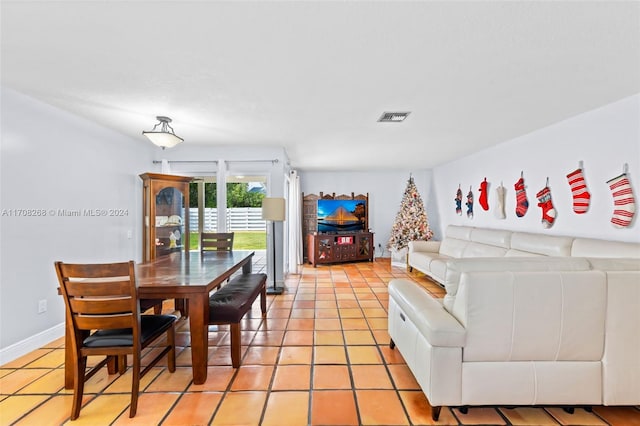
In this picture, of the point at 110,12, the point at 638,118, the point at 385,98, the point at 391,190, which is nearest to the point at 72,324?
the point at 110,12

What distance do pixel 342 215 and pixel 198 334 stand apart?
18.1 feet

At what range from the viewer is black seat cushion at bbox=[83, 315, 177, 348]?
6.01 ft

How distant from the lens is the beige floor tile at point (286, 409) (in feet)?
5.80

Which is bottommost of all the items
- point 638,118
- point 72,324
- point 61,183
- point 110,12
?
point 72,324

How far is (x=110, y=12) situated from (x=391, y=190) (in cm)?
677

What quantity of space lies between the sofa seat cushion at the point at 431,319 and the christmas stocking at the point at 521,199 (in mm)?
2802

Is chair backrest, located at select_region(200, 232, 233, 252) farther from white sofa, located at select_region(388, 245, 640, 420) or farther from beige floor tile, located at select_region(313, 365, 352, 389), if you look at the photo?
Answer: white sofa, located at select_region(388, 245, 640, 420)

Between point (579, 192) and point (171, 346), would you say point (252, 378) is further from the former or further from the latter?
point (579, 192)

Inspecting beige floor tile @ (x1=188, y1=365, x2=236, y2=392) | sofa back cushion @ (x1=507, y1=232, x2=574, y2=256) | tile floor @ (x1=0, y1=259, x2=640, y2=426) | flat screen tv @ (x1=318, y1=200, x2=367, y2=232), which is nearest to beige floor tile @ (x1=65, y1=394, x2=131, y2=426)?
tile floor @ (x1=0, y1=259, x2=640, y2=426)

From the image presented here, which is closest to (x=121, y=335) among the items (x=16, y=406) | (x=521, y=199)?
(x=16, y=406)

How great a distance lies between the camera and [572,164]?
3.34 meters

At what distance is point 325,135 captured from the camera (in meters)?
4.04

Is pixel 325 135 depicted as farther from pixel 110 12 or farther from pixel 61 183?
pixel 61 183

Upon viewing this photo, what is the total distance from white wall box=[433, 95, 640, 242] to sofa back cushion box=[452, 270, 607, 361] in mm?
1752
